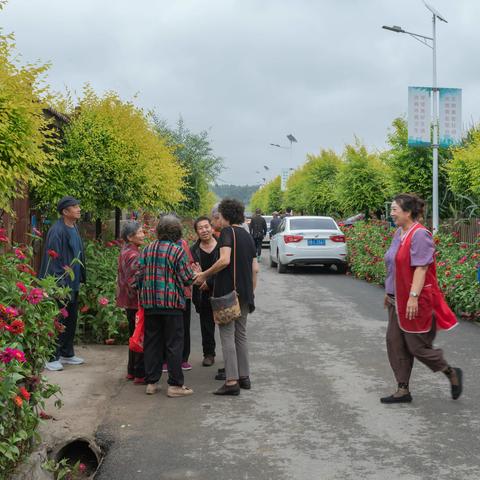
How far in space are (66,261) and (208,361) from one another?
73.8 inches

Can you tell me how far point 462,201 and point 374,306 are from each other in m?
6.62

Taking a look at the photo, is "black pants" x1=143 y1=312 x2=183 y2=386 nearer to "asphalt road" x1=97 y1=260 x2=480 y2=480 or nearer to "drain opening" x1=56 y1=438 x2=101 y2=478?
"asphalt road" x1=97 y1=260 x2=480 y2=480

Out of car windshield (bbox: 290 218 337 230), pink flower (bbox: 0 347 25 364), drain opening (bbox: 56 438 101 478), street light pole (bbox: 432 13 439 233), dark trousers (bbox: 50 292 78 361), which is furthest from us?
car windshield (bbox: 290 218 337 230)

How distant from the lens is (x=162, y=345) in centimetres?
644

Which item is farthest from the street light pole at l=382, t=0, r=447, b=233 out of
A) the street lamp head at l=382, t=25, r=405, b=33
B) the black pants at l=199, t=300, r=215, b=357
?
the black pants at l=199, t=300, r=215, b=357

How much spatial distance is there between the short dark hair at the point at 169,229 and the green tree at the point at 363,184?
1675cm

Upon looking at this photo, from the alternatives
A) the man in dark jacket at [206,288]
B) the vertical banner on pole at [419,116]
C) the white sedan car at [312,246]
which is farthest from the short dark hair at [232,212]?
the vertical banner on pole at [419,116]

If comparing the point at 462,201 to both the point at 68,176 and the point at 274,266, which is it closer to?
the point at 274,266

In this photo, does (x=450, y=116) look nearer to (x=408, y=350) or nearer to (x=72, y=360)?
(x=408, y=350)

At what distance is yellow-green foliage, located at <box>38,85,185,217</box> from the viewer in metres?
10.3

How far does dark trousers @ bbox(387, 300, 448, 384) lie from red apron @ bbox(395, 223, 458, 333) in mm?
80

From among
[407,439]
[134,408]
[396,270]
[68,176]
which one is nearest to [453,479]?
[407,439]

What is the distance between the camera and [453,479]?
4.21 metres

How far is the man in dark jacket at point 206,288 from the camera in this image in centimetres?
732
